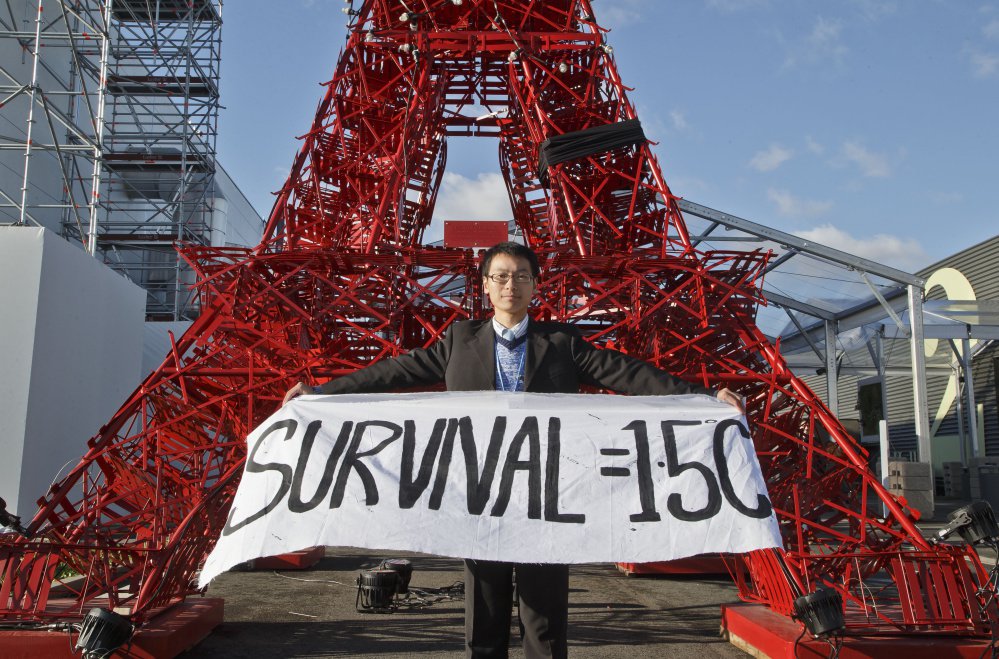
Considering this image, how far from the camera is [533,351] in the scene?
3779 millimetres

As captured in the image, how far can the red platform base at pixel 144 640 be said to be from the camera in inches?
207

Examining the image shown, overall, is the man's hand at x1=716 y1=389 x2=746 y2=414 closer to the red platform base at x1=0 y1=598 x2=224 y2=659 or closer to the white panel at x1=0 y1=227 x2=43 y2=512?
the red platform base at x1=0 y1=598 x2=224 y2=659

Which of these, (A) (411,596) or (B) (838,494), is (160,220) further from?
(B) (838,494)

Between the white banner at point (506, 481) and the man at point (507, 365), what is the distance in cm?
14

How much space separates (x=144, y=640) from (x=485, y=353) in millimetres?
3545

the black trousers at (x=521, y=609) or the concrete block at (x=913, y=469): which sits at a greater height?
→ the concrete block at (x=913, y=469)

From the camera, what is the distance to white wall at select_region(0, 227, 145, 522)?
10.4 metres

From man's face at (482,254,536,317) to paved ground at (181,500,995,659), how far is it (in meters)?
3.59

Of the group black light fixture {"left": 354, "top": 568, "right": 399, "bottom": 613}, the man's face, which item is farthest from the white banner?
black light fixture {"left": 354, "top": 568, "right": 399, "bottom": 613}

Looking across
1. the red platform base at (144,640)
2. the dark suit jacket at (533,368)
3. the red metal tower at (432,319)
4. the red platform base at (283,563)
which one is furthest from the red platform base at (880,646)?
the red platform base at (283,563)

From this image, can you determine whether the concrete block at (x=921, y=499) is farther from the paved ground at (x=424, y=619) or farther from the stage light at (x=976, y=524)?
the stage light at (x=976, y=524)

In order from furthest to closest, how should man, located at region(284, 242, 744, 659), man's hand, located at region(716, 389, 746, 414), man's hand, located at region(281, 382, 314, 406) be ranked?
A: man's hand, located at region(281, 382, 314, 406)
man's hand, located at region(716, 389, 746, 414)
man, located at region(284, 242, 744, 659)

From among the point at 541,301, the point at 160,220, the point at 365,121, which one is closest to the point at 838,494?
the point at 541,301

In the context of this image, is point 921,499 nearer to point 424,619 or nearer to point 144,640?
point 424,619
